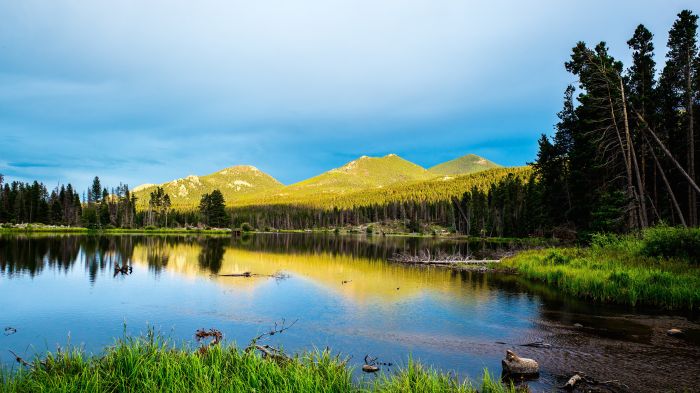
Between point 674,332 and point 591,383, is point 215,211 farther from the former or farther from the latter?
point 591,383

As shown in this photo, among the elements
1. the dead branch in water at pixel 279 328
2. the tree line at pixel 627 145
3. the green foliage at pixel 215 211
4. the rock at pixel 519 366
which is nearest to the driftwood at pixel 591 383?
the rock at pixel 519 366

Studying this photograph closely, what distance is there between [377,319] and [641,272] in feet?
55.6

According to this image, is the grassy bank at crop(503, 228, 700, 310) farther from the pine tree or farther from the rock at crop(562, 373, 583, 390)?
the rock at crop(562, 373, 583, 390)

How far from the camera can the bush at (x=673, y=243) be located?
2606 centimetres

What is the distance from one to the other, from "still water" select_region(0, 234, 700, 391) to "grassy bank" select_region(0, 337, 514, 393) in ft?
16.0

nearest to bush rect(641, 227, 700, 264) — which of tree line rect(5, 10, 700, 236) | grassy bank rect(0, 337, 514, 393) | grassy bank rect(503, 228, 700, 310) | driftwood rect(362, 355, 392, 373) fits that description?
grassy bank rect(503, 228, 700, 310)

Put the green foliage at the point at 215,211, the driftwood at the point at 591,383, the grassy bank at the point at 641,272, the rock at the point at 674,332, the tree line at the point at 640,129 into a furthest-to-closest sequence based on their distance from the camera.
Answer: the green foliage at the point at 215,211, the tree line at the point at 640,129, the grassy bank at the point at 641,272, the rock at the point at 674,332, the driftwood at the point at 591,383

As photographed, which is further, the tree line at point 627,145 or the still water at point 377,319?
the tree line at point 627,145

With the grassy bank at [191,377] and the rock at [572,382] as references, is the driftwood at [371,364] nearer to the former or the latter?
the grassy bank at [191,377]

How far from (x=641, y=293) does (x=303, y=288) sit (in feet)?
73.9

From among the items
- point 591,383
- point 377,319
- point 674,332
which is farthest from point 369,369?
point 674,332

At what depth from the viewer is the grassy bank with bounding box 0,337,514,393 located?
9.09 m

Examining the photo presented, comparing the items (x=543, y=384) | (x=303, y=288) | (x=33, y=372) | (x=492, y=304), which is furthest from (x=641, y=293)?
(x=33, y=372)

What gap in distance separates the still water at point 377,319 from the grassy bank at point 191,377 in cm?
487
